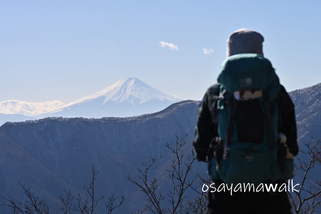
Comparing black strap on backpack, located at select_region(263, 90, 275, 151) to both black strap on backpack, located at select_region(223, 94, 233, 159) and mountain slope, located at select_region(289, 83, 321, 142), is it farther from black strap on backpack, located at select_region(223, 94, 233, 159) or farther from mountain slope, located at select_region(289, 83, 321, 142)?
mountain slope, located at select_region(289, 83, 321, 142)

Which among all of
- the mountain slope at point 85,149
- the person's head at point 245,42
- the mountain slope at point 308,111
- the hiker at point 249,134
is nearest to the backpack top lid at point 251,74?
the hiker at point 249,134

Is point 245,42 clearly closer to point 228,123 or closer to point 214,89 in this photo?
point 214,89

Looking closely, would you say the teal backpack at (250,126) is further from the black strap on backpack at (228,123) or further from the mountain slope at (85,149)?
the mountain slope at (85,149)

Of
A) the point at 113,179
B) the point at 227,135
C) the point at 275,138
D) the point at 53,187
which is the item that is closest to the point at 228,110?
the point at 227,135

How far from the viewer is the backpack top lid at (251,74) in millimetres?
2520

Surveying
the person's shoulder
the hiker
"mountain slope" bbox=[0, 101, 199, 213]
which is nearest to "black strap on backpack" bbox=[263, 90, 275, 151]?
the hiker

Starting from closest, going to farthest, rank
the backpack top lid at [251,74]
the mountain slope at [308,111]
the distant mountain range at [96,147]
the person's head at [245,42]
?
the backpack top lid at [251,74], the person's head at [245,42], the mountain slope at [308,111], the distant mountain range at [96,147]

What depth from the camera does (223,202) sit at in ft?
8.77

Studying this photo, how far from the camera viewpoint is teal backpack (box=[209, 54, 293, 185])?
252 cm

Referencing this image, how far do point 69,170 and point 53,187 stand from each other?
→ 11289 millimetres

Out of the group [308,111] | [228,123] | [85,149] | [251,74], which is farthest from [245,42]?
[85,149]

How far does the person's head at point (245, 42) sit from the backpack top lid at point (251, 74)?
0.15 meters

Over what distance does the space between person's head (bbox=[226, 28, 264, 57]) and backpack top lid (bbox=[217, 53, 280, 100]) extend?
0.50 feet

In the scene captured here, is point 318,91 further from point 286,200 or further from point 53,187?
point 286,200
